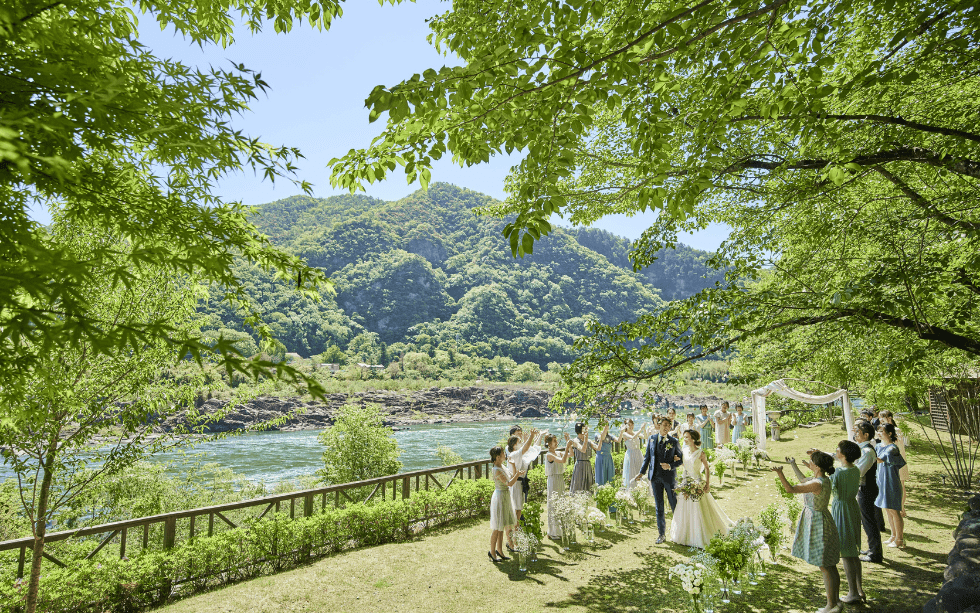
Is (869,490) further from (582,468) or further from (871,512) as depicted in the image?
(582,468)

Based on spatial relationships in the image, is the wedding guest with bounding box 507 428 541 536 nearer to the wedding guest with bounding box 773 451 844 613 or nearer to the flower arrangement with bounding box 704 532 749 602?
the flower arrangement with bounding box 704 532 749 602

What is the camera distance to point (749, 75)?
→ 3652 millimetres

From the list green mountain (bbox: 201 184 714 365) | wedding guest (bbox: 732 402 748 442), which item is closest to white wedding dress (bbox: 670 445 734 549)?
wedding guest (bbox: 732 402 748 442)

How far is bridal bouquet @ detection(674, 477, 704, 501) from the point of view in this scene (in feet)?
24.1

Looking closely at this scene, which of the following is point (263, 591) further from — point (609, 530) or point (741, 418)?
point (741, 418)

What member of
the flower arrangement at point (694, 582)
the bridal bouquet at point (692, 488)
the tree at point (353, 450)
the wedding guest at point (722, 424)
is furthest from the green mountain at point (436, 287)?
the flower arrangement at point (694, 582)

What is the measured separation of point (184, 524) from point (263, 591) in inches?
346

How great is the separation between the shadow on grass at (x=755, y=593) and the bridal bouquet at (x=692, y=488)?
1.26m

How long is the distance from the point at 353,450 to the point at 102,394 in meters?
9.32

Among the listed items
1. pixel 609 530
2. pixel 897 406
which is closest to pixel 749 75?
pixel 609 530

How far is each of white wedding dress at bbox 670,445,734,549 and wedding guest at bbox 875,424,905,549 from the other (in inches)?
88.9

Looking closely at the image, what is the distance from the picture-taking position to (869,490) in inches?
258

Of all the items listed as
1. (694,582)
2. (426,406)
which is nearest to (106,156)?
(694,582)

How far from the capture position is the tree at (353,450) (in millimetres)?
14211
